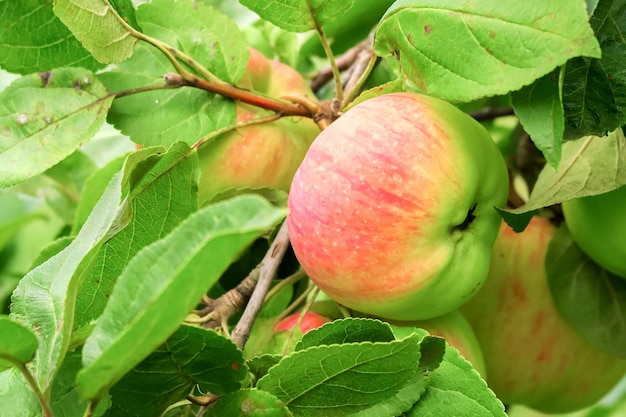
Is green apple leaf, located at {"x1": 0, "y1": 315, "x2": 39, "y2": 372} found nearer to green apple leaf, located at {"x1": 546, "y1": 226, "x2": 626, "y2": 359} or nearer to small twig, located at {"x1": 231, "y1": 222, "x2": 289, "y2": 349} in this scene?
small twig, located at {"x1": 231, "y1": 222, "x2": 289, "y2": 349}

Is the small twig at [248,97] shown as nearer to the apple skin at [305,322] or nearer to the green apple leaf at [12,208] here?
the apple skin at [305,322]

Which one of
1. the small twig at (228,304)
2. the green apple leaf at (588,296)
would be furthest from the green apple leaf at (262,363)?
the green apple leaf at (588,296)

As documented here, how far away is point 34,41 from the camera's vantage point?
2.10 feet

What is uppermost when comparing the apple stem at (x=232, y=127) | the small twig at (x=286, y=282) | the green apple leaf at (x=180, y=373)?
the apple stem at (x=232, y=127)

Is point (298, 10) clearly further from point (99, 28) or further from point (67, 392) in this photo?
point (67, 392)

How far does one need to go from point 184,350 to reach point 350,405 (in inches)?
4.2

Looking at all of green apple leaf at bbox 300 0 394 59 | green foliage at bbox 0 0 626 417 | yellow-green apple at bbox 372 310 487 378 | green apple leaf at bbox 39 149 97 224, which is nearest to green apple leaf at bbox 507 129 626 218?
green foliage at bbox 0 0 626 417

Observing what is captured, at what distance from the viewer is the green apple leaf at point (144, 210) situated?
542 mm

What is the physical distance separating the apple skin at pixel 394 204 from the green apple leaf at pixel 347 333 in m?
0.04

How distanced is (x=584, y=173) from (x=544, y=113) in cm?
14

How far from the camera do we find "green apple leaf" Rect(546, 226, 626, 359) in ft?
2.34

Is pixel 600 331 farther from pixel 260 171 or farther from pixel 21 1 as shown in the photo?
pixel 21 1

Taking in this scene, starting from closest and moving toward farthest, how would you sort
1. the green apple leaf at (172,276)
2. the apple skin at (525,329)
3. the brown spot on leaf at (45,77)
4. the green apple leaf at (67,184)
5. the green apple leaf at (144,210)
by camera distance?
the green apple leaf at (172,276) → the green apple leaf at (144,210) → the brown spot on leaf at (45,77) → the apple skin at (525,329) → the green apple leaf at (67,184)

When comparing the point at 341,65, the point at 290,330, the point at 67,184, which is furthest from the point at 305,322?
the point at 67,184
